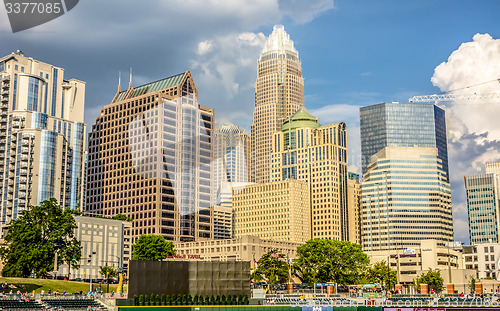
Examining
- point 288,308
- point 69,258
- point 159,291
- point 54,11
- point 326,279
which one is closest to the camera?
point 54,11

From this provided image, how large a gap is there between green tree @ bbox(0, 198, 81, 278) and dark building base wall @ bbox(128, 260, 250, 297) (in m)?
53.3

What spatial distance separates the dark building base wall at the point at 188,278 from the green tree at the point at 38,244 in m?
53.3

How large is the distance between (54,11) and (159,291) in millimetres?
43394

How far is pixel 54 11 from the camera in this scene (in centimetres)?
8112

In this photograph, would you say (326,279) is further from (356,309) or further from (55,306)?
(55,306)

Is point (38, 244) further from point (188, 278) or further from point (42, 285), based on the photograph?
point (188, 278)

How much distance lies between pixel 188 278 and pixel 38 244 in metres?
63.6

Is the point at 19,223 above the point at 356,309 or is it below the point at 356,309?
above

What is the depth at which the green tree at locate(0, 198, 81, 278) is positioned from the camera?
141250 mm

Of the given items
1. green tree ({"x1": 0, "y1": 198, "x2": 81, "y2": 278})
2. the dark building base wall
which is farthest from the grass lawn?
the dark building base wall

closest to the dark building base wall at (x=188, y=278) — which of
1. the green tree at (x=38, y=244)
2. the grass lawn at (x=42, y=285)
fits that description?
the grass lawn at (x=42, y=285)

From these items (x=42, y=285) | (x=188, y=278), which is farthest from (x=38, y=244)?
(x=188, y=278)

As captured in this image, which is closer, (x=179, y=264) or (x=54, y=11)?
(x=54, y=11)

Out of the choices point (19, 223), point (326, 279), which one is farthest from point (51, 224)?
point (326, 279)
